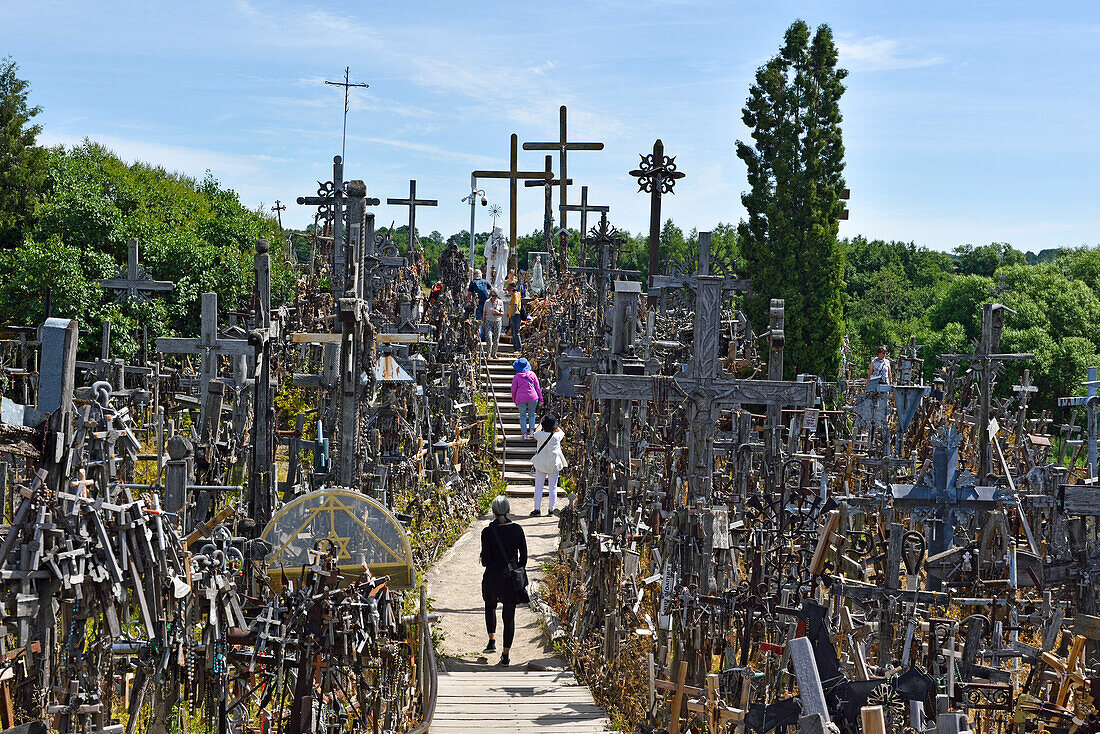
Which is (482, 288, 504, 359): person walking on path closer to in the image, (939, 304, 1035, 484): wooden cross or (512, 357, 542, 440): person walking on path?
(512, 357, 542, 440): person walking on path

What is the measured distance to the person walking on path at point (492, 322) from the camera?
75.8ft

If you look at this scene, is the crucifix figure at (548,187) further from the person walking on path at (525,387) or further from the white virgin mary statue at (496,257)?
the person walking on path at (525,387)

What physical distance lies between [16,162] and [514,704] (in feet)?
74.1

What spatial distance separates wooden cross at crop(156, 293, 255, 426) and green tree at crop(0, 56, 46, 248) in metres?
14.9

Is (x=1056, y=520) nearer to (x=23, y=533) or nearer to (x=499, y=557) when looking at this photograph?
(x=499, y=557)

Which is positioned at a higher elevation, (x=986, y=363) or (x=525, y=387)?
(x=986, y=363)

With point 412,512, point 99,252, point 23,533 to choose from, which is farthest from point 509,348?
point 23,533

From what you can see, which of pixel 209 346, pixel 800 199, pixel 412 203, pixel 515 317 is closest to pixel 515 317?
pixel 515 317

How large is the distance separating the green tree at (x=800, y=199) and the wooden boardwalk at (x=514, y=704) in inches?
678

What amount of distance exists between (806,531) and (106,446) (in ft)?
17.4

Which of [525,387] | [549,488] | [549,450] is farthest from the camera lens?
[525,387]

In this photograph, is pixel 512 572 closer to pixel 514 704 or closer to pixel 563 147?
pixel 514 704

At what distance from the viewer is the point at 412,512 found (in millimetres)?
12812

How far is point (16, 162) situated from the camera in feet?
83.1
